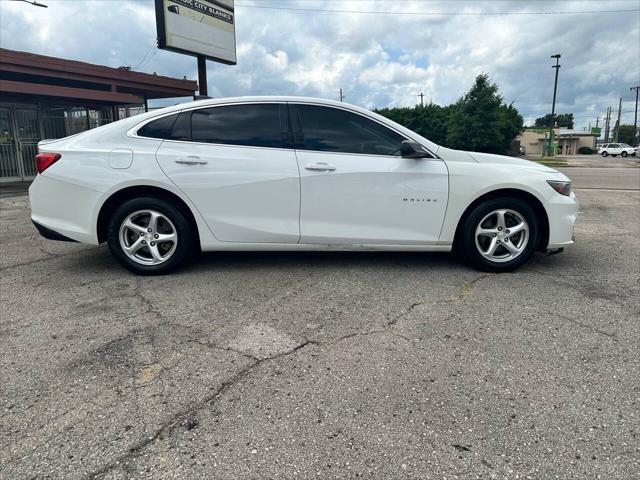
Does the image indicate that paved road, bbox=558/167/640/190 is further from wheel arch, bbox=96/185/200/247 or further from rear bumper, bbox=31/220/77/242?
rear bumper, bbox=31/220/77/242

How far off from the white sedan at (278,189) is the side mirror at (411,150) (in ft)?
0.04

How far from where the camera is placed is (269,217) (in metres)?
4.25

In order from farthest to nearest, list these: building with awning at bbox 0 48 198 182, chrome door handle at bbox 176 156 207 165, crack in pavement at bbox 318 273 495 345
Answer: building with awning at bbox 0 48 198 182 → chrome door handle at bbox 176 156 207 165 → crack in pavement at bbox 318 273 495 345

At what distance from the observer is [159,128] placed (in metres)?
4.29

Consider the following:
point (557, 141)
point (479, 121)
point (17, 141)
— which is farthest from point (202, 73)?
point (557, 141)

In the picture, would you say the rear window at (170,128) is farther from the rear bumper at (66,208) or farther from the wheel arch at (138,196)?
the rear bumper at (66,208)

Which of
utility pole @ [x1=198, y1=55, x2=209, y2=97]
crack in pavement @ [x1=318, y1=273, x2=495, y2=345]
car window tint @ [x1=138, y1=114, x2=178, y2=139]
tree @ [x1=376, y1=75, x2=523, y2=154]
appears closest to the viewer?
crack in pavement @ [x1=318, y1=273, x2=495, y2=345]

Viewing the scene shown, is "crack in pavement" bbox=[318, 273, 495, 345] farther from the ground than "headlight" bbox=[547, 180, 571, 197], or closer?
closer

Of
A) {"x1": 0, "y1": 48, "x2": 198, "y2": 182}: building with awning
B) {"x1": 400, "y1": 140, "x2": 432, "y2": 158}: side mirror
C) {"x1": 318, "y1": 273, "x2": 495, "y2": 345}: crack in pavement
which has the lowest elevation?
{"x1": 318, "y1": 273, "x2": 495, "y2": 345}: crack in pavement

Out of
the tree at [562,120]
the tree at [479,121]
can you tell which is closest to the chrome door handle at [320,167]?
the tree at [479,121]

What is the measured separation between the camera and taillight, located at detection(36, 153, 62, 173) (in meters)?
4.20

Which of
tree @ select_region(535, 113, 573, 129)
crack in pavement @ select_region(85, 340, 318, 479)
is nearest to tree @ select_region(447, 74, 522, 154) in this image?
crack in pavement @ select_region(85, 340, 318, 479)

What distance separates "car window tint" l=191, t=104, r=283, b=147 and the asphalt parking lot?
1.24 meters

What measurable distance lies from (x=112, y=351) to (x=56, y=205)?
2.02m
